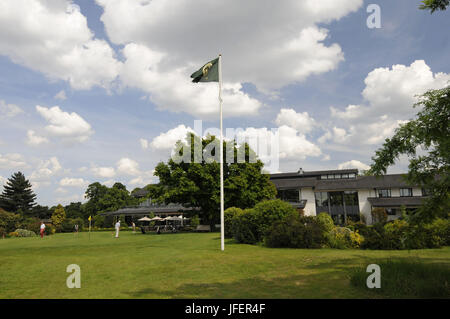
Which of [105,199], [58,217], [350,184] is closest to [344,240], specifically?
[350,184]

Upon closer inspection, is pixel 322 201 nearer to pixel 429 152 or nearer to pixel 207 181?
pixel 207 181

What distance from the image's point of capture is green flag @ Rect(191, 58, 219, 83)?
16344 mm

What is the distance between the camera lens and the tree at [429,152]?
18.8ft

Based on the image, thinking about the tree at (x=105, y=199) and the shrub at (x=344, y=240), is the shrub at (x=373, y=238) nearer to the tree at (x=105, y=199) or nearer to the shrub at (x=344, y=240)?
the shrub at (x=344, y=240)

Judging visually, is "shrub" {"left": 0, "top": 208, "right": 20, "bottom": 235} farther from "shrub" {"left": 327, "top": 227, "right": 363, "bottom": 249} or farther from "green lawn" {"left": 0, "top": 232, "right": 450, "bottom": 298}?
"shrub" {"left": 327, "top": 227, "right": 363, "bottom": 249}

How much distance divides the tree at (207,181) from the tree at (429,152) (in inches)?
1073

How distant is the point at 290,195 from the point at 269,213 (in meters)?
31.0

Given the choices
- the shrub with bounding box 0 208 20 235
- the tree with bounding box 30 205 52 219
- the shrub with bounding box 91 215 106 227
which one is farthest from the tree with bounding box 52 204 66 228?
→ the tree with bounding box 30 205 52 219

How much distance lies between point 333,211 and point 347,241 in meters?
30.0

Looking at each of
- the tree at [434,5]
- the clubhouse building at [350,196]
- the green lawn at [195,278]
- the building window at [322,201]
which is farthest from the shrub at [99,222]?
the tree at [434,5]

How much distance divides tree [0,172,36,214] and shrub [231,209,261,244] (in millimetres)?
78853
